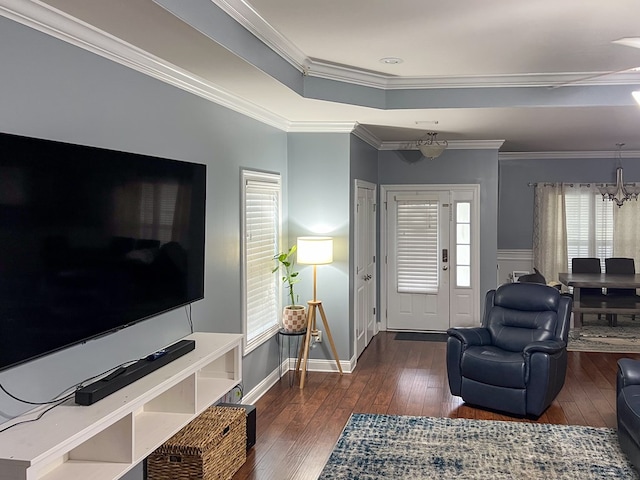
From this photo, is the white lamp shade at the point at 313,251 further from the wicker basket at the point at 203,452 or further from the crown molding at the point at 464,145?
the crown molding at the point at 464,145

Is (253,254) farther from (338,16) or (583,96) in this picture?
(583,96)

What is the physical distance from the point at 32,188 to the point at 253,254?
9.73 ft

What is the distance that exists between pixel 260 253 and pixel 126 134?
90.4 inches

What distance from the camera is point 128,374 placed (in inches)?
114

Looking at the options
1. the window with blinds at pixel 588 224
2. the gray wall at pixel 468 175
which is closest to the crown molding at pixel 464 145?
the gray wall at pixel 468 175

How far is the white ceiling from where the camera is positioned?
3078mm

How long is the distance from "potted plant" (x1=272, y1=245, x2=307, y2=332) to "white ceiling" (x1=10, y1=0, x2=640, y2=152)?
4.02 feet

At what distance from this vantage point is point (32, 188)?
7.61 ft

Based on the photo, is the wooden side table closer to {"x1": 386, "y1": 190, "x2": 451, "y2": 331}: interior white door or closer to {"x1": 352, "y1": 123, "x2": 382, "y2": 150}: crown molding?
{"x1": 352, "y1": 123, "x2": 382, "y2": 150}: crown molding

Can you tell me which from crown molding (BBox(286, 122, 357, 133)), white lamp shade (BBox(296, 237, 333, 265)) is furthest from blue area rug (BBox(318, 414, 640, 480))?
crown molding (BBox(286, 122, 357, 133))

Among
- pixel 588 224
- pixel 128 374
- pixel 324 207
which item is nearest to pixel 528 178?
pixel 588 224

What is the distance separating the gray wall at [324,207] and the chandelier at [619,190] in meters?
4.92

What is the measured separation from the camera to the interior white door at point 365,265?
6582mm

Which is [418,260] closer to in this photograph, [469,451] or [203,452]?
[469,451]
